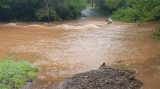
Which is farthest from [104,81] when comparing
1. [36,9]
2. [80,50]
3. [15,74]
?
[36,9]

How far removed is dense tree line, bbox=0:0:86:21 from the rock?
2647 cm

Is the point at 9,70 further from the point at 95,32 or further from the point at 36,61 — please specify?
the point at 95,32

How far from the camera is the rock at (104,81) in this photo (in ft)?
46.8

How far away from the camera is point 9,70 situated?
53.8 ft

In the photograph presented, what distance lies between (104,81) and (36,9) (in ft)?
96.3

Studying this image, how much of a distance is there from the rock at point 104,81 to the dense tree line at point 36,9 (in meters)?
26.5

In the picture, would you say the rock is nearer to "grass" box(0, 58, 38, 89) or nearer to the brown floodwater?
Answer: the brown floodwater

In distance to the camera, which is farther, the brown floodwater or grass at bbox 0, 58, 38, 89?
the brown floodwater

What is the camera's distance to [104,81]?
14.7m

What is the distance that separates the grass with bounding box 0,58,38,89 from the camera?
1500 centimetres

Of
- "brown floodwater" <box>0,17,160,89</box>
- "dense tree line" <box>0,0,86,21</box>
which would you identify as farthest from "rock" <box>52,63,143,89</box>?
"dense tree line" <box>0,0,86,21</box>

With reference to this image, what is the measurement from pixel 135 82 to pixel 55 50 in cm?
932

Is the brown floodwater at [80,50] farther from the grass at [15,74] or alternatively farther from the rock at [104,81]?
the rock at [104,81]

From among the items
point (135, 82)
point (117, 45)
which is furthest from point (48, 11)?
point (135, 82)
